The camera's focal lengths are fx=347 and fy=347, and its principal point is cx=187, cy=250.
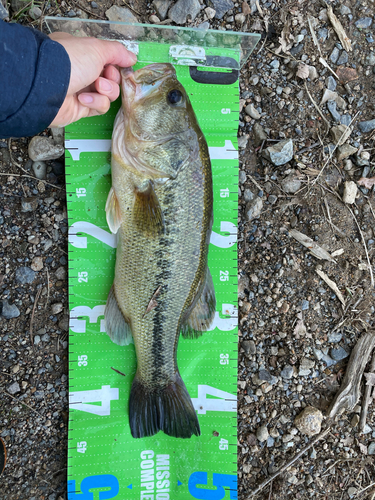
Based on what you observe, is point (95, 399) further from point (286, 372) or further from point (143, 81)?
point (143, 81)

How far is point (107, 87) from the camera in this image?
2.41 m

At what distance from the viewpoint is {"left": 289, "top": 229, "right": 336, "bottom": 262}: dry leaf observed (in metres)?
3.06

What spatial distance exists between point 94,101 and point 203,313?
5.75 ft

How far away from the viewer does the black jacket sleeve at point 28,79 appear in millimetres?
1851

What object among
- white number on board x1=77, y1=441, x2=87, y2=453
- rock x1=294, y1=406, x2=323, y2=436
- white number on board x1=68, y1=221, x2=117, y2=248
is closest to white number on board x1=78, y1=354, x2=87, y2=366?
white number on board x1=77, y1=441, x2=87, y2=453

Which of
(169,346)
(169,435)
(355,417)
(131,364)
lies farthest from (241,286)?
(355,417)

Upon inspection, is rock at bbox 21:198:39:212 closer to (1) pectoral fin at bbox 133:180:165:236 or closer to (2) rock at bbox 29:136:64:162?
(2) rock at bbox 29:136:64:162

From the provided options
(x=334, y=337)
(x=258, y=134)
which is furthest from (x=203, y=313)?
(x=258, y=134)

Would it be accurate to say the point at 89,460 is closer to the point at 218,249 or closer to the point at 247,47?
the point at 218,249

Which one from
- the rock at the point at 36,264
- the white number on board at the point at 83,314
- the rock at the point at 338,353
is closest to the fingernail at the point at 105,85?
the rock at the point at 36,264

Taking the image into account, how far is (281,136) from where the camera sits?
120 inches

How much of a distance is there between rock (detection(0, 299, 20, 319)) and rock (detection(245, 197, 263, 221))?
2074 mm

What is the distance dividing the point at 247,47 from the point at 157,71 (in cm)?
97

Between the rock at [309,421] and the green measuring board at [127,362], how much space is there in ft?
1.91
